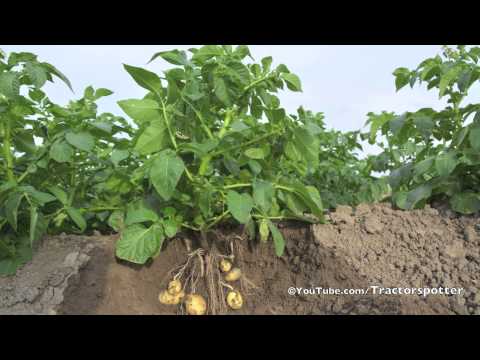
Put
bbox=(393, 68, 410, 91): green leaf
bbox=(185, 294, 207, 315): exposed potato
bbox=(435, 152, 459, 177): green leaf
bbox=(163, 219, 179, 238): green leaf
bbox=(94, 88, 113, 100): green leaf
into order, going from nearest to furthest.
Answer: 1. bbox=(163, 219, 179, 238): green leaf
2. bbox=(185, 294, 207, 315): exposed potato
3. bbox=(435, 152, 459, 177): green leaf
4. bbox=(94, 88, 113, 100): green leaf
5. bbox=(393, 68, 410, 91): green leaf

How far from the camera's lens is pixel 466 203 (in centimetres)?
231

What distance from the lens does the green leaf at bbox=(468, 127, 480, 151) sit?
2.16 meters

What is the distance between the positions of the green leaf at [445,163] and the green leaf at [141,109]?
1308 millimetres

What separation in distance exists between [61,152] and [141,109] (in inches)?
14.7

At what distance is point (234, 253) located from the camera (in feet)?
7.31

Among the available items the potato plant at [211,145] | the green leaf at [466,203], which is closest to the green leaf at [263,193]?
the potato plant at [211,145]

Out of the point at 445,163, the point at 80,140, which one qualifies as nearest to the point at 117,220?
the point at 80,140

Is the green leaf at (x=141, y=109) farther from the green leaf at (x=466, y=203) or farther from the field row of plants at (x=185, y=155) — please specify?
the green leaf at (x=466, y=203)

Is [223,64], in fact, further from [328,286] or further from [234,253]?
[328,286]

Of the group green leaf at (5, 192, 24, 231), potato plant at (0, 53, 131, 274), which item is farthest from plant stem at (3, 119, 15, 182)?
green leaf at (5, 192, 24, 231)

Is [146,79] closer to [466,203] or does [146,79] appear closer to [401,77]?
[401,77]

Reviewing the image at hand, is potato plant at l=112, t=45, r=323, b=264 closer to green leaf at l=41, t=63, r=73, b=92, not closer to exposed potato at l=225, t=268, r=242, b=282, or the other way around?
exposed potato at l=225, t=268, r=242, b=282

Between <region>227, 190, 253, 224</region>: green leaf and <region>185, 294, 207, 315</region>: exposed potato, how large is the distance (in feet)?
1.46

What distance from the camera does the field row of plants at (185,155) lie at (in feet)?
6.15
